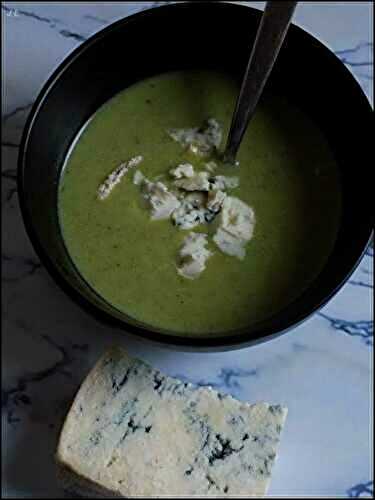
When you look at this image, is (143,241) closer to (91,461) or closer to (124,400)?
(124,400)

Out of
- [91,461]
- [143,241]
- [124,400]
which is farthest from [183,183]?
[91,461]

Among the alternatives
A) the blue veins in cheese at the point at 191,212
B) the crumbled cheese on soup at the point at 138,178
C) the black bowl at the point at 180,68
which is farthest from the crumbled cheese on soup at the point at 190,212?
the black bowl at the point at 180,68

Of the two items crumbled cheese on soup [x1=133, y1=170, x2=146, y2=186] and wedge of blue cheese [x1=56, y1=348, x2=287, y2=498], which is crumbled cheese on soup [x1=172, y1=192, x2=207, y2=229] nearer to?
crumbled cheese on soup [x1=133, y1=170, x2=146, y2=186]

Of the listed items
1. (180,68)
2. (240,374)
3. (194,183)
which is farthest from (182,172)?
(240,374)

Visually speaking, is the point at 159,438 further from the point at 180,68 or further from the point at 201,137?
the point at 180,68

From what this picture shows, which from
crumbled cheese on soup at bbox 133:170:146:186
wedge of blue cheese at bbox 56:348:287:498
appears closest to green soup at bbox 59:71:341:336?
crumbled cheese on soup at bbox 133:170:146:186
